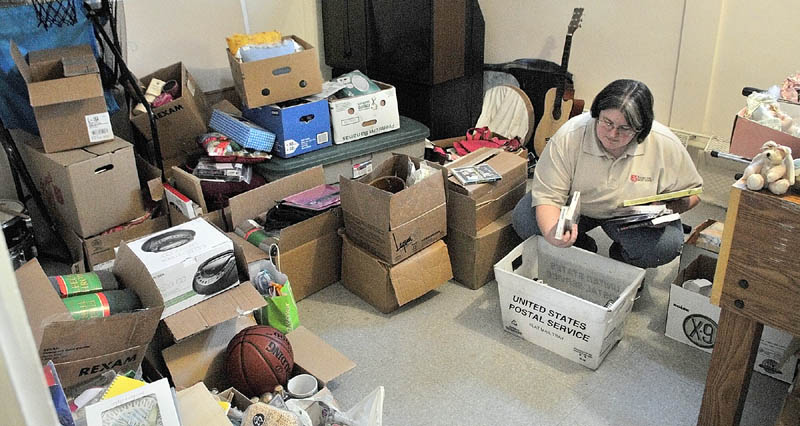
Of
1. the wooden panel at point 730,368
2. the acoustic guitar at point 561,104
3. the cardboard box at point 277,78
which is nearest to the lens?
the wooden panel at point 730,368

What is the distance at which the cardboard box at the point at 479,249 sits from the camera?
2732 millimetres

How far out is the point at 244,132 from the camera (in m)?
2.96

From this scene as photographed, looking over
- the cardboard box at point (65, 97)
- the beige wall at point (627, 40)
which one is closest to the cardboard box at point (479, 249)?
the beige wall at point (627, 40)

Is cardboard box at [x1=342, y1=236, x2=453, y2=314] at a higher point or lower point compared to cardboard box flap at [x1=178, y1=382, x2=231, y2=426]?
lower

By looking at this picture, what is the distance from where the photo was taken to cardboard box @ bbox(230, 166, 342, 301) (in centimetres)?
262

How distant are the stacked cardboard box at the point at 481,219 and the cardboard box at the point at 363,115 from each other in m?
0.56

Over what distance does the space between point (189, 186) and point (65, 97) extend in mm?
573

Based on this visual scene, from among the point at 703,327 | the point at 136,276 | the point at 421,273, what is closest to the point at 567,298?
the point at 703,327

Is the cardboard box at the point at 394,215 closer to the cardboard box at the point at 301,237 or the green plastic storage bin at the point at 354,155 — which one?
the cardboard box at the point at 301,237

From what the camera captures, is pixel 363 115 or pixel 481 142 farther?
pixel 481 142

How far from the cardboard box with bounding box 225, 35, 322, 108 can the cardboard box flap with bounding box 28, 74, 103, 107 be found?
603 millimetres

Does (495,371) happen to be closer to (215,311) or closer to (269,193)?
(215,311)

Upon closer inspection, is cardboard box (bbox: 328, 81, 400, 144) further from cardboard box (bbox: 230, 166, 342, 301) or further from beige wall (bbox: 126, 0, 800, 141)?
beige wall (bbox: 126, 0, 800, 141)

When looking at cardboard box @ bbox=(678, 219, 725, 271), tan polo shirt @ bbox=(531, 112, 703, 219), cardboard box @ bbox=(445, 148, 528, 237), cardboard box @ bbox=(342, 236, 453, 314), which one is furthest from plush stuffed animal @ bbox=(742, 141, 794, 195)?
cardboard box @ bbox=(342, 236, 453, 314)
